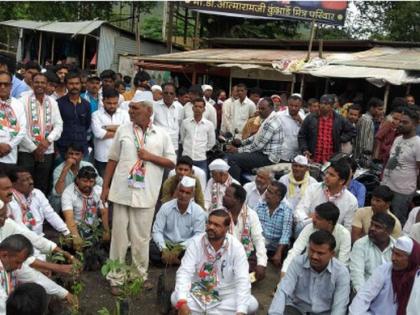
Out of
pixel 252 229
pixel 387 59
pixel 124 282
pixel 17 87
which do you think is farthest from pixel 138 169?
pixel 387 59

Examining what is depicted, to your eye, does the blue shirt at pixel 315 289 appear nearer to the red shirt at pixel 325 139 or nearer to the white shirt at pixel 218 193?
the white shirt at pixel 218 193

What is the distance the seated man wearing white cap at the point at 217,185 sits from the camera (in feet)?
21.1

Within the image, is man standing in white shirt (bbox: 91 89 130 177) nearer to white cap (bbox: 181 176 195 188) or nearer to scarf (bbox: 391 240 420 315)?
white cap (bbox: 181 176 195 188)

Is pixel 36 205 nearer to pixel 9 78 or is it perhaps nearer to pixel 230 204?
pixel 9 78

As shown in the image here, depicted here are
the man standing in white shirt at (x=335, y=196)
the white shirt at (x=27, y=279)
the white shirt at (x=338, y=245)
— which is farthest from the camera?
the man standing in white shirt at (x=335, y=196)

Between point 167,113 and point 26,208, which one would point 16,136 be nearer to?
point 26,208

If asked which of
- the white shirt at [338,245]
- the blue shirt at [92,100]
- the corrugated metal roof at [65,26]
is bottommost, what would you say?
the white shirt at [338,245]

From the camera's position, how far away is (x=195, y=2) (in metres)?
19.4

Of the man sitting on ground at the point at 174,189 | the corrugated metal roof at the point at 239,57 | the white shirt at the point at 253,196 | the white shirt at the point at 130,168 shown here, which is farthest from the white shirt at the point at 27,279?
the corrugated metal roof at the point at 239,57

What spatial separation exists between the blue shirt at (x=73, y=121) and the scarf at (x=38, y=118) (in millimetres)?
323

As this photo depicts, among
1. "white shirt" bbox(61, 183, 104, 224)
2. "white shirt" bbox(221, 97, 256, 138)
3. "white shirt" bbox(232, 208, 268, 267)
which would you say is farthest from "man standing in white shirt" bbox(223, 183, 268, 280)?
"white shirt" bbox(221, 97, 256, 138)

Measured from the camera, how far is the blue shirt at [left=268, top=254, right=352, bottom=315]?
4238 millimetres

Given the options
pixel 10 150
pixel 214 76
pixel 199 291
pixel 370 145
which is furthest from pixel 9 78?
pixel 214 76

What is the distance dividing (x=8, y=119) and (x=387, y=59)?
10262 millimetres
